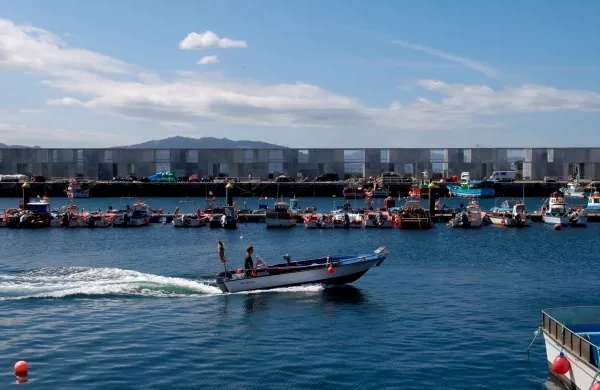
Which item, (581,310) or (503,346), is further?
(503,346)

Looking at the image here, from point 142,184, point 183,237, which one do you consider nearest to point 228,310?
point 183,237

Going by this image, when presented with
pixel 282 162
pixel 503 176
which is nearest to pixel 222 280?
pixel 503 176

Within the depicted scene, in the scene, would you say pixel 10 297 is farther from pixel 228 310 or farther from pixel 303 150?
pixel 303 150

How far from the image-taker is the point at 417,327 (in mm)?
27469

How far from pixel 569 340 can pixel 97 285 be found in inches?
852

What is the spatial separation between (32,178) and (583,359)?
136331 millimetres

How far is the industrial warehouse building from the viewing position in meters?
149

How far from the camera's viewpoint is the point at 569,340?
1984 cm

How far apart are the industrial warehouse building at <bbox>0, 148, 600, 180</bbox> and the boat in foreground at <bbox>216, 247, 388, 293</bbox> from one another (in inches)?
4477

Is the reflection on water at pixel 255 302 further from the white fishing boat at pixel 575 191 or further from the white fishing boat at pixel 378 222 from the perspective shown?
the white fishing boat at pixel 575 191

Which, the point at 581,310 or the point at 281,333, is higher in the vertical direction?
the point at 581,310

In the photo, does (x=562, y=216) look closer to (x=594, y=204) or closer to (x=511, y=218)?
(x=511, y=218)

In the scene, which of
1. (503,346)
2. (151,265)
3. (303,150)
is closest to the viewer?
(503,346)

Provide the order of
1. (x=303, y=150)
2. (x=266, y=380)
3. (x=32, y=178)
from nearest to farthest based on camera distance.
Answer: (x=266, y=380), (x=32, y=178), (x=303, y=150)
